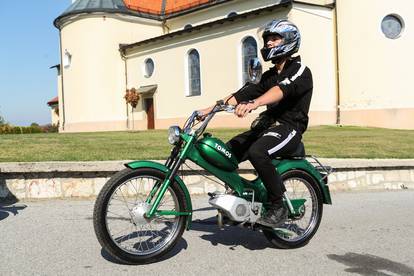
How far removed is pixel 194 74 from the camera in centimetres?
3309

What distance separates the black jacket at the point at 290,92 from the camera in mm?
4464

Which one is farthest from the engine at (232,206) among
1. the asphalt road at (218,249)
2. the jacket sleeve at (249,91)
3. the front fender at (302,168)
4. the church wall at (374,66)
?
the church wall at (374,66)

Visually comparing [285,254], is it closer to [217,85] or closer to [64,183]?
[64,183]

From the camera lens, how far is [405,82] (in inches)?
1028

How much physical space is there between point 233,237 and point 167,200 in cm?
122

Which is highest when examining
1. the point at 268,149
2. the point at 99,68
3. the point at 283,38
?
the point at 99,68

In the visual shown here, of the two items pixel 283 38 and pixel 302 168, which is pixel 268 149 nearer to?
pixel 302 168

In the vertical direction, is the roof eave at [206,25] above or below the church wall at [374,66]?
above

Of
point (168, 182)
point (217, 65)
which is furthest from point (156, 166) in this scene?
point (217, 65)

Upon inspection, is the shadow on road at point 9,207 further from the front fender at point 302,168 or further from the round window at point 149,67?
the round window at point 149,67

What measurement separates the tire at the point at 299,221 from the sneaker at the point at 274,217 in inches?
5.8

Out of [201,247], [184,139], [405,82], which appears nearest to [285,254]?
[201,247]

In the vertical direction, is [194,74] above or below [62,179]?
above

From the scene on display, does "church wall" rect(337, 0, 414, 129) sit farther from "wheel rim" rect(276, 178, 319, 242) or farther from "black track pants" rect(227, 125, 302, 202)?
"black track pants" rect(227, 125, 302, 202)
